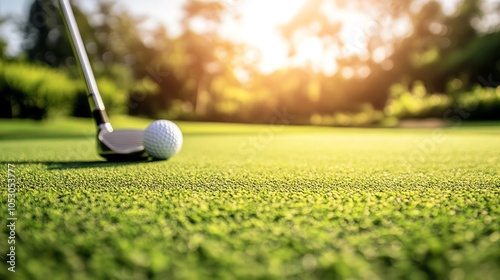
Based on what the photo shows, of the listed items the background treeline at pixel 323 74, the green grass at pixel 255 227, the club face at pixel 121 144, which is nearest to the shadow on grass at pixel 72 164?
the club face at pixel 121 144

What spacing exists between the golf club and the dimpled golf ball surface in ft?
0.49

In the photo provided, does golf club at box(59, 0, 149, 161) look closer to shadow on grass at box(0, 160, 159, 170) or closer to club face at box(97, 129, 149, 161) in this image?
club face at box(97, 129, 149, 161)

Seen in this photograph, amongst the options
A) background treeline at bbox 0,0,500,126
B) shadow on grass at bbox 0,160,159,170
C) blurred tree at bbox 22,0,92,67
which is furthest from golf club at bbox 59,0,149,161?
blurred tree at bbox 22,0,92,67

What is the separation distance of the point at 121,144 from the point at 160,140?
0.47 metres

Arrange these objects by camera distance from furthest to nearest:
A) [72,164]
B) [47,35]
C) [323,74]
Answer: [47,35], [323,74], [72,164]

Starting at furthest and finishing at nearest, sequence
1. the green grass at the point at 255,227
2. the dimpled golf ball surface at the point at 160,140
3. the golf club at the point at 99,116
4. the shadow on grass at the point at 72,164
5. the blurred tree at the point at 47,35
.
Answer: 1. the blurred tree at the point at 47,35
2. the dimpled golf ball surface at the point at 160,140
3. the golf club at the point at 99,116
4. the shadow on grass at the point at 72,164
5. the green grass at the point at 255,227

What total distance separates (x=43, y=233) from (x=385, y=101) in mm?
29534

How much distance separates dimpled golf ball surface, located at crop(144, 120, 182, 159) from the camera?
4266 millimetres

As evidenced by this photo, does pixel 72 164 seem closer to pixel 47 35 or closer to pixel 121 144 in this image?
pixel 121 144

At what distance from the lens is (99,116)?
4.20m

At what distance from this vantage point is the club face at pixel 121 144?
4.10 m

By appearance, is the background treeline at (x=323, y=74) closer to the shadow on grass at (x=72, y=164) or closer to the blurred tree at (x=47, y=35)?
the blurred tree at (x=47, y=35)

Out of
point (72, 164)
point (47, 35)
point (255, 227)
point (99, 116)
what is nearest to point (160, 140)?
point (99, 116)

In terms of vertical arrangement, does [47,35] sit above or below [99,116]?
above
